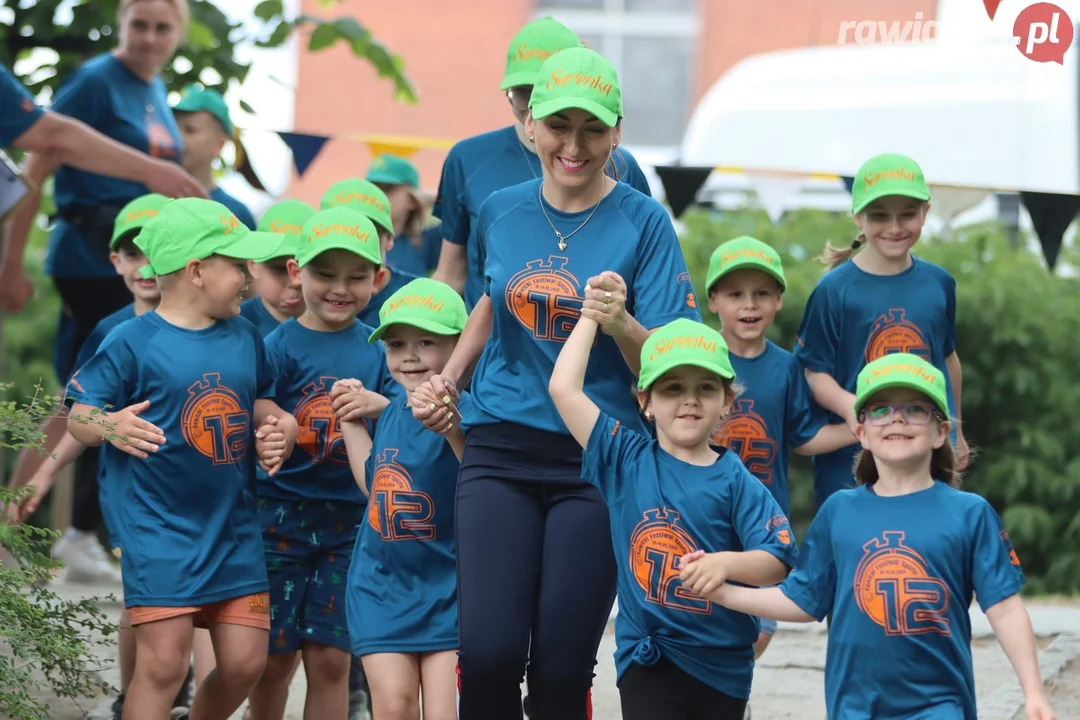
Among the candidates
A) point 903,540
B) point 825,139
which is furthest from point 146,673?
point 825,139

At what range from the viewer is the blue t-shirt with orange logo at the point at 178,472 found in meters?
5.20

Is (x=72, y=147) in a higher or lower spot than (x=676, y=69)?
lower

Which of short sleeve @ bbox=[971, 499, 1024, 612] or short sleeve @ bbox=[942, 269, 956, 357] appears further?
short sleeve @ bbox=[942, 269, 956, 357]

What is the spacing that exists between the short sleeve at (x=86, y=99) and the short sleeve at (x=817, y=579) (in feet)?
14.3

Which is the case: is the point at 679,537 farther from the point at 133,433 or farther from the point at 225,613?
the point at 133,433

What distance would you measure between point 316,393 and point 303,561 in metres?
0.58

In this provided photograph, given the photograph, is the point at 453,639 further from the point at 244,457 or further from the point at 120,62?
the point at 120,62

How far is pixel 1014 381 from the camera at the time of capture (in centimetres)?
1038

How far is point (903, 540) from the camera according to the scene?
165 inches

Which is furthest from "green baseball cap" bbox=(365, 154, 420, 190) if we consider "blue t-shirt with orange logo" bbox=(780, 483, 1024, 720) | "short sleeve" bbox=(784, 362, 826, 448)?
"blue t-shirt with orange logo" bbox=(780, 483, 1024, 720)

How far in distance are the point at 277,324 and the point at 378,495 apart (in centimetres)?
143

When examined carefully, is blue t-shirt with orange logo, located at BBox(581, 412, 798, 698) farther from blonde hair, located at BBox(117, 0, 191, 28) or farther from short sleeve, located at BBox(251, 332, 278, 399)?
blonde hair, located at BBox(117, 0, 191, 28)

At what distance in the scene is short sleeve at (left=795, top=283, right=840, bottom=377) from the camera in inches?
244

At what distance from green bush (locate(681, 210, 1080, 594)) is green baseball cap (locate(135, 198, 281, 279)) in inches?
206
